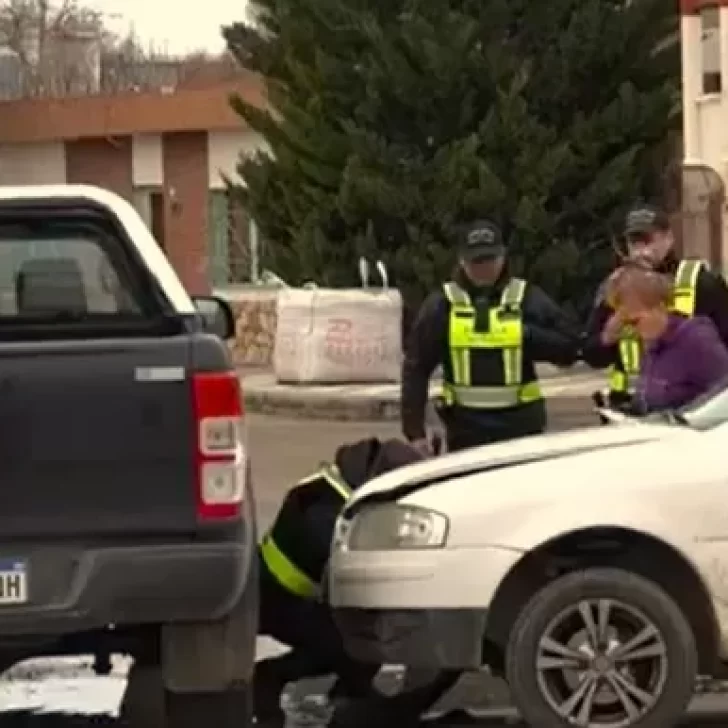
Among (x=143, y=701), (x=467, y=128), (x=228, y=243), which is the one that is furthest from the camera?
(x=228, y=243)

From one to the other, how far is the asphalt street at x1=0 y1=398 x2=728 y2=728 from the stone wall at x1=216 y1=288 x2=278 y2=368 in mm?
7189

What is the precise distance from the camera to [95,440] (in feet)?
20.4

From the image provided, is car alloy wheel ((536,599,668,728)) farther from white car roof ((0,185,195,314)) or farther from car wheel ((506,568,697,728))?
white car roof ((0,185,195,314))

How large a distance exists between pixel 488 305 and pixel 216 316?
168cm

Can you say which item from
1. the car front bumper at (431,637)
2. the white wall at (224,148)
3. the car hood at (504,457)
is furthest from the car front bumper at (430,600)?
the white wall at (224,148)

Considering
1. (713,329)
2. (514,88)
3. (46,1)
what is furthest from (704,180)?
(46,1)

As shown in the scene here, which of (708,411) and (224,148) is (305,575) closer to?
(708,411)

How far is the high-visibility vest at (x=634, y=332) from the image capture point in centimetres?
917

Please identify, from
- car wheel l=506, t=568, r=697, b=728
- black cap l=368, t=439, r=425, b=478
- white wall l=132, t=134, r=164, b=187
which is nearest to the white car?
car wheel l=506, t=568, r=697, b=728

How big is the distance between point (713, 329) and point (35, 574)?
3.46 meters

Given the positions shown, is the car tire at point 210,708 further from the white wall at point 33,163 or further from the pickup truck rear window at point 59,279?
the white wall at point 33,163

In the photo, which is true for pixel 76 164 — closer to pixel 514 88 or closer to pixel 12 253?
pixel 514 88

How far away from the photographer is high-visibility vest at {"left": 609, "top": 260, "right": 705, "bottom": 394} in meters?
9.17

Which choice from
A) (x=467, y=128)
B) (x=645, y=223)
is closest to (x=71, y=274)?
(x=645, y=223)
